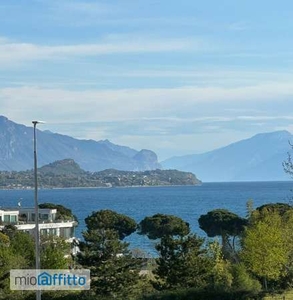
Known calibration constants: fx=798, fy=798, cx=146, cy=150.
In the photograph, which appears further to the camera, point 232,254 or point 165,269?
point 232,254

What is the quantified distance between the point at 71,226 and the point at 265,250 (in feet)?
102

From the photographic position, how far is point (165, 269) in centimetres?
3356

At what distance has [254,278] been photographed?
39188 mm

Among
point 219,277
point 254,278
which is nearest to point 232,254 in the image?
point 254,278

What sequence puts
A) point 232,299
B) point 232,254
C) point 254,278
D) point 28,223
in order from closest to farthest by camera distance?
point 232,299 < point 254,278 < point 232,254 < point 28,223

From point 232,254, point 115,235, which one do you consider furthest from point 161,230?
point 115,235

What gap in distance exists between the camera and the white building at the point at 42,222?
6109 cm

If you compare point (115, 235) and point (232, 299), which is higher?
point (115, 235)

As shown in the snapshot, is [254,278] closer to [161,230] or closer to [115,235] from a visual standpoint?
[115,235]

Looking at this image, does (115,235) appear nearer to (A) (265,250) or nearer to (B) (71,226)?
(A) (265,250)

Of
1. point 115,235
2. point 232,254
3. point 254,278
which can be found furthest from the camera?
point 232,254

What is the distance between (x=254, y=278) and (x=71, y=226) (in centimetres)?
2846

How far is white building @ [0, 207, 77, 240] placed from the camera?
200ft

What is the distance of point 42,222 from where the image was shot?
62219 millimetres
